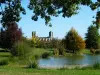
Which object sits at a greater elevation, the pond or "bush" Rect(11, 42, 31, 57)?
"bush" Rect(11, 42, 31, 57)

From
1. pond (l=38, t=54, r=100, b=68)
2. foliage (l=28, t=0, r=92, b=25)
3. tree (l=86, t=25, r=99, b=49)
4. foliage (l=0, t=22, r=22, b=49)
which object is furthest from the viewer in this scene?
tree (l=86, t=25, r=99, b=49)

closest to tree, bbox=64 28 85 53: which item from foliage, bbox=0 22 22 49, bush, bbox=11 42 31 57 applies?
foliage, bbox=0 22 22 49

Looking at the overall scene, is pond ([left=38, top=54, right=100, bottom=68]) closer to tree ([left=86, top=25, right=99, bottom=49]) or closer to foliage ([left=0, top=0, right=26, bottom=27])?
foliage ([left=0, top=0, right=26, bottom=27])

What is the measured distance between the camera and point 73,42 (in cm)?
6719

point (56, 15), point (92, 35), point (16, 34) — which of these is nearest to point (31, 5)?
point (56, 15)

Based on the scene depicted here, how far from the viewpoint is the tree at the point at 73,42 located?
66438 mm

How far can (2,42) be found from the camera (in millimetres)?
55719

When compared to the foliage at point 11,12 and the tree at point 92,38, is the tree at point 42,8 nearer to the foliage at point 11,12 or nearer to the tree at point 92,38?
the foliage at point 11,12

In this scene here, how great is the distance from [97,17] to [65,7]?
4.58 ft

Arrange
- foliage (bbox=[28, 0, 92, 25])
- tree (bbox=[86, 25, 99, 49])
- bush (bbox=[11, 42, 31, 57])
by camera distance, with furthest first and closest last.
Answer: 1. tree (bbox=[86, 25, 99, 49])
2. bush (bbox=[11, 42, 31, 57])
3. foliage (bbox=[28, 0, 92, 25])

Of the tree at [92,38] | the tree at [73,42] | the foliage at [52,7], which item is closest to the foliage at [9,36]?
the tree at [73,42]

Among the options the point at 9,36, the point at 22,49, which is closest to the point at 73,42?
the point at 9,36

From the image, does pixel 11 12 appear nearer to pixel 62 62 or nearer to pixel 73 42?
pixel 62 62

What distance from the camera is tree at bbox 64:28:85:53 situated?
218 feet
